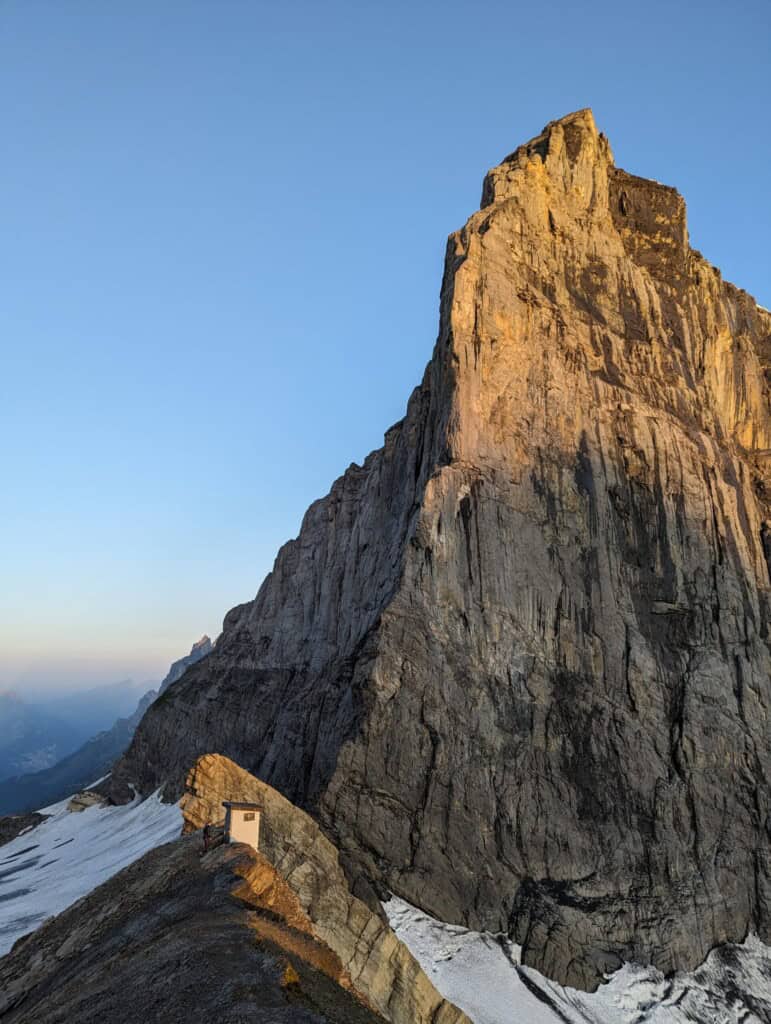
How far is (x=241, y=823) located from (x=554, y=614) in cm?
2591

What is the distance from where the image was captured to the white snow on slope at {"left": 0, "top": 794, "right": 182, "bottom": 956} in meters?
43.1

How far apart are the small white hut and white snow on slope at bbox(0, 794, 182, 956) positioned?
43.7 ft

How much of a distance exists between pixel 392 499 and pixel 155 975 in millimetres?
43090

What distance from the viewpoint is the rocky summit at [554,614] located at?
38.0 meters

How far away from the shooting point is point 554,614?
1791 inches

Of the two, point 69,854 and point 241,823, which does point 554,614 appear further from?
point 69,854

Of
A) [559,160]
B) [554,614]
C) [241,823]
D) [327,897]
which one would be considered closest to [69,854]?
[327,897]

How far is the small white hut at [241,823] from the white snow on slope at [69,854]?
524 inches

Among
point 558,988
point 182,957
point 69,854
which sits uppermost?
point 182,957

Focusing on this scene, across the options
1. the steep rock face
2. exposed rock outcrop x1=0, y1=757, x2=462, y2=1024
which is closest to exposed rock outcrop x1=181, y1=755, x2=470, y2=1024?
exposed rock outcrop x1=0, y1=757, x2=462, y2=1024

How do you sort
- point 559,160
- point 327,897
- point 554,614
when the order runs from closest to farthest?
1. point 327,897
2. point 554,614
3. point 559,160

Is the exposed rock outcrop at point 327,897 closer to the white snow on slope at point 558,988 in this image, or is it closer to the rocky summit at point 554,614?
the white snow on slope at point 558,988

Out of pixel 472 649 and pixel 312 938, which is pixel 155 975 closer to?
pixel 312 938

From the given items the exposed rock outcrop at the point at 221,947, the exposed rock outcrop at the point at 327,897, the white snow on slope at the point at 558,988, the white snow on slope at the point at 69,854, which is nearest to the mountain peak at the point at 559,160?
the exposed rock outcrop at the point at 327,897
